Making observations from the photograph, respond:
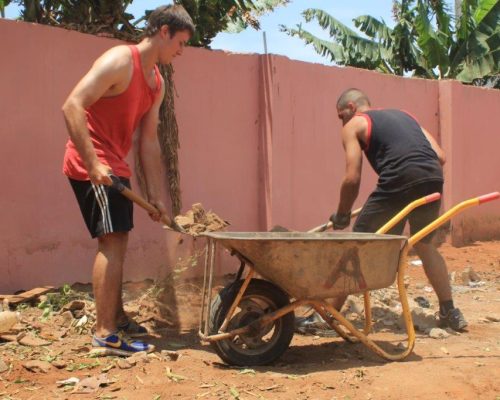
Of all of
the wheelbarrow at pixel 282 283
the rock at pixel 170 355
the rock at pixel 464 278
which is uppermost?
the wheelbarrow at pixel 282 283

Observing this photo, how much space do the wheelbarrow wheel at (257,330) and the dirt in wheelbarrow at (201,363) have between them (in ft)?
0.24

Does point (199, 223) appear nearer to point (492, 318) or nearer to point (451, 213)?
point (451, 213)

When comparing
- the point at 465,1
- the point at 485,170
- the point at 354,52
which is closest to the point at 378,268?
the point at 485,170

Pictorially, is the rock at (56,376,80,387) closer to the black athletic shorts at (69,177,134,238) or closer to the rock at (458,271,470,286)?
the black athletic shorts at (69,177,134,238)

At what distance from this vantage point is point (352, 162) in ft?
14.1

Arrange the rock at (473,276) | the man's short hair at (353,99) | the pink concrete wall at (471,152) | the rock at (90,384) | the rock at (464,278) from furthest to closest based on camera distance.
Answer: the pink concrete wall at (471,152)
the rock at (473,276)
the rock at (464,278)
the man's short hair at (353,99)
the rock at (90,384)

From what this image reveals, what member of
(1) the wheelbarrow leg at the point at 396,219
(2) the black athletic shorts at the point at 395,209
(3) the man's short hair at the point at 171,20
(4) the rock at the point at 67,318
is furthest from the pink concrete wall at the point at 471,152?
(3) the man's short hair at the point at 171,20

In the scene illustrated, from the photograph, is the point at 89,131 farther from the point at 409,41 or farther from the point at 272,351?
the point at 409,41

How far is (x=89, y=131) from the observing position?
3.89m

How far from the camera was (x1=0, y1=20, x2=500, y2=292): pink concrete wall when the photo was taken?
5109 millimetres

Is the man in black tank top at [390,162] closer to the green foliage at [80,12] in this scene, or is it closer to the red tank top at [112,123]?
the red tank top at [112,123]

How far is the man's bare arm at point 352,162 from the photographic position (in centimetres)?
427

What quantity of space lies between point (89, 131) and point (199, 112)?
2.50 meters

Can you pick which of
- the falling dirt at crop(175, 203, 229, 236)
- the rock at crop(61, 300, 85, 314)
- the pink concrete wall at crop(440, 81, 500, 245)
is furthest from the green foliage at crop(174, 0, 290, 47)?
the rock at crop(61, 300, 85, 314)
